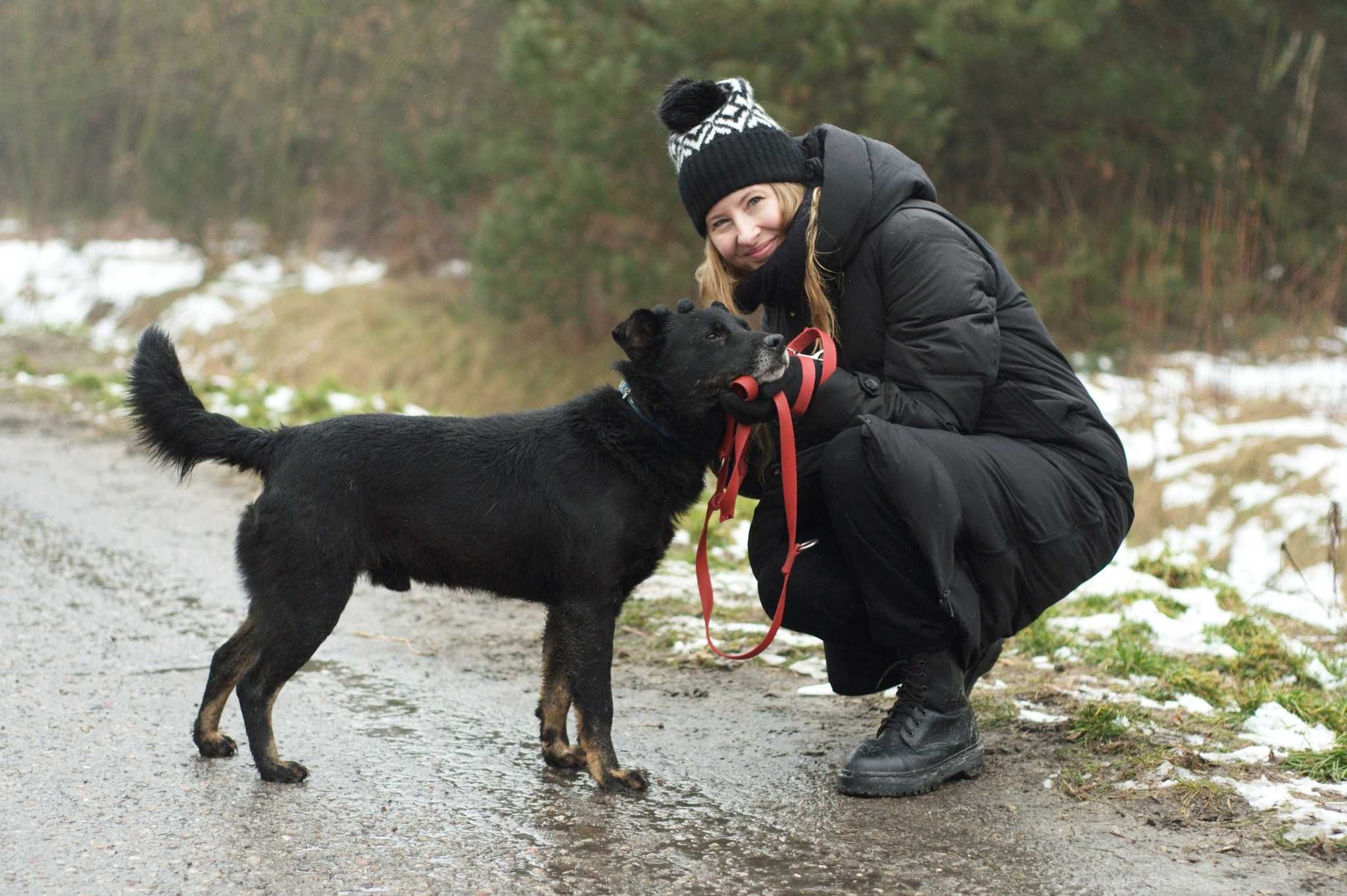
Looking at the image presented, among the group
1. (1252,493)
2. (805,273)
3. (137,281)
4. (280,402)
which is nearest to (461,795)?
(805,273)

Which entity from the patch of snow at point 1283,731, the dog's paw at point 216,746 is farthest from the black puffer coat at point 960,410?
the dog's paw at point 216,746

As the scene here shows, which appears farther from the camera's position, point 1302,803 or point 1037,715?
point 1037,715

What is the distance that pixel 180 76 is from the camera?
20906mm

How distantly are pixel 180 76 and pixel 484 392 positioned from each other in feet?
32.5

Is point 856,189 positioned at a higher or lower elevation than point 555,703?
higher

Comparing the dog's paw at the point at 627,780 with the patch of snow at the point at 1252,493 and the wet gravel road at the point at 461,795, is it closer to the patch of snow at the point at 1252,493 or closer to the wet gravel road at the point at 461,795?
the wet gravel road at the point at 461,795

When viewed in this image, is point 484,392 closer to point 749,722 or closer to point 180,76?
point 180,76

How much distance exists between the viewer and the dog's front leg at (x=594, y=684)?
3363 millimetres

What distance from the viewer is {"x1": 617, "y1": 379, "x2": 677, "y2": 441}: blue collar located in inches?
141

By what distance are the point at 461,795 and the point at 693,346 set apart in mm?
1415

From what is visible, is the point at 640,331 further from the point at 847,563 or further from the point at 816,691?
the point at 816,691

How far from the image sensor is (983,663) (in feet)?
12.3

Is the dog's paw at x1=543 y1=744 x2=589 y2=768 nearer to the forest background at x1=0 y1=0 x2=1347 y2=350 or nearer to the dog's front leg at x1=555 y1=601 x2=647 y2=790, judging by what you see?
the dog's front leg at x1=555 y1=601 x2=647 y2=790

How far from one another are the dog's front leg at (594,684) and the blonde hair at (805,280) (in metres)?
0.73
